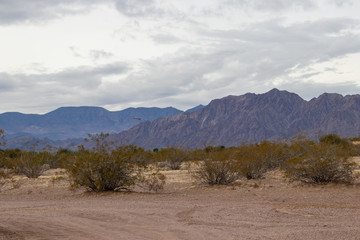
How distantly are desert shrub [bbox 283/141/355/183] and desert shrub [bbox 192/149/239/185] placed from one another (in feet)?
8.58

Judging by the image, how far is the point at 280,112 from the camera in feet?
515

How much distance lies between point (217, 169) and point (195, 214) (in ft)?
25.5

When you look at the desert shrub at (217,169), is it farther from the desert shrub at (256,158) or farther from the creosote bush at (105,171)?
the creosote bush at (105,171)

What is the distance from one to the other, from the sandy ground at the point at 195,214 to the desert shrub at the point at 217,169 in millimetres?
854

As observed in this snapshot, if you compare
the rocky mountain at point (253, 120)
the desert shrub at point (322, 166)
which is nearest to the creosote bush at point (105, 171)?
the desert shrub at point (322, 166)

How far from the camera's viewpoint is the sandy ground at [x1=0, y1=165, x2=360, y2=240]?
10.4 metres

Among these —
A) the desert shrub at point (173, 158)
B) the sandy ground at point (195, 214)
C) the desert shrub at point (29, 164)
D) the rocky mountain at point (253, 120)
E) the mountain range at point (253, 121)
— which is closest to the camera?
the sandy ground at point (195, 214)

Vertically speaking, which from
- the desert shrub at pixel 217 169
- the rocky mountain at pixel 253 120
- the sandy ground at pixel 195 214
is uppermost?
the rocky mountain at pixel 253 120

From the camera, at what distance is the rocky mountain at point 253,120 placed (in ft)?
458

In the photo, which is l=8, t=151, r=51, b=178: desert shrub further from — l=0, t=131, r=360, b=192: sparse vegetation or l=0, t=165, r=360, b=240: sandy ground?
l=0, t=165, r=360, b=240: sandy ground

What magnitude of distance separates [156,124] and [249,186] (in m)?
156

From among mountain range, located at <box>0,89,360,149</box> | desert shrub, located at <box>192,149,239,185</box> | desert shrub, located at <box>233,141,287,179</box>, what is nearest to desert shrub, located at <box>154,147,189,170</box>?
desert shrub, located at <box>233,141,287,179</box>

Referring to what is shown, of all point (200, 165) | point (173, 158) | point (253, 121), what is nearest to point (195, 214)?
point (200, 165)

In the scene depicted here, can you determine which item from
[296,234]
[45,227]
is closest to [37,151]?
[45,227]
